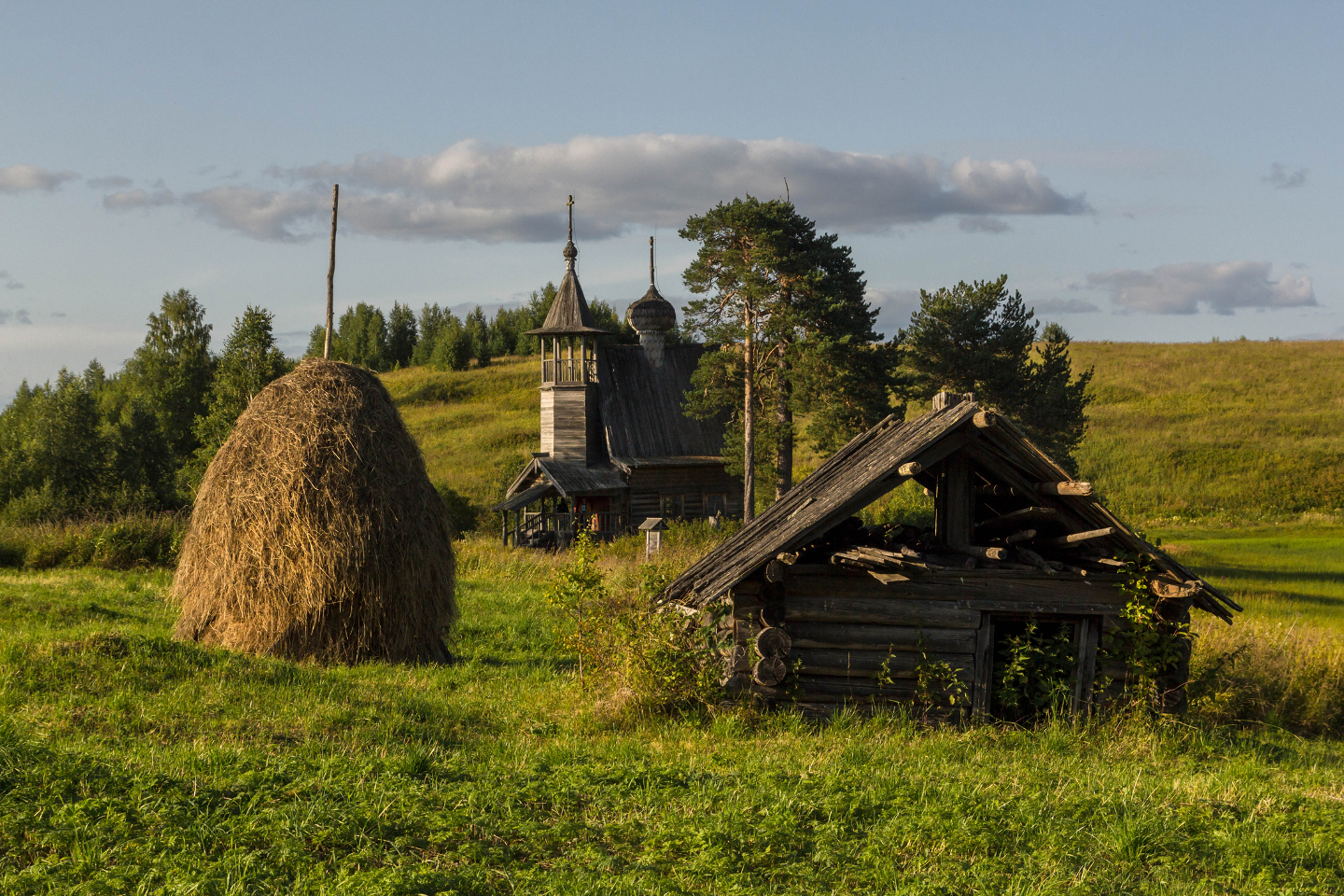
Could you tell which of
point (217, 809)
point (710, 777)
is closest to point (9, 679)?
point (217, 809)

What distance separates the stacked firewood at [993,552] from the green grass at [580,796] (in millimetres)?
1737

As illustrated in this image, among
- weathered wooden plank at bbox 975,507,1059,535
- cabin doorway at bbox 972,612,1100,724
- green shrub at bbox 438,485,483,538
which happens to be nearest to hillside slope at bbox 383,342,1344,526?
green shrub at bbox 438,485,483,538

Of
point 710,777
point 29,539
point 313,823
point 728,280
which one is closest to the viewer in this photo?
point 313,823

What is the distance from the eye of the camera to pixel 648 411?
133 feet

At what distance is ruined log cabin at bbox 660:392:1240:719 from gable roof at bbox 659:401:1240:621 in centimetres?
2

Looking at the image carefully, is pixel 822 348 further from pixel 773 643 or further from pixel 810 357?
pixel 773 643

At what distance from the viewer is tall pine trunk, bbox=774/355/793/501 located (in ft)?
110

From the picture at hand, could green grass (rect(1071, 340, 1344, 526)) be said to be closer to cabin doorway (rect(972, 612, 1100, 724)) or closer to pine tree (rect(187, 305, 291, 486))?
cabin doorway (rect(972, 612, 1100, 724))

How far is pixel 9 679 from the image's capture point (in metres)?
10.1

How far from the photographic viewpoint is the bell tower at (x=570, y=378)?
40.0 metres

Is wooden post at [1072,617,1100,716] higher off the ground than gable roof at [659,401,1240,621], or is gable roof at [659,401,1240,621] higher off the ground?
gable roof at [659,401,1240,621]

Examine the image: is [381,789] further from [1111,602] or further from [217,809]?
[1111,602]

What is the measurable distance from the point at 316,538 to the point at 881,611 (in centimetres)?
752

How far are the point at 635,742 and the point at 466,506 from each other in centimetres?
3034
